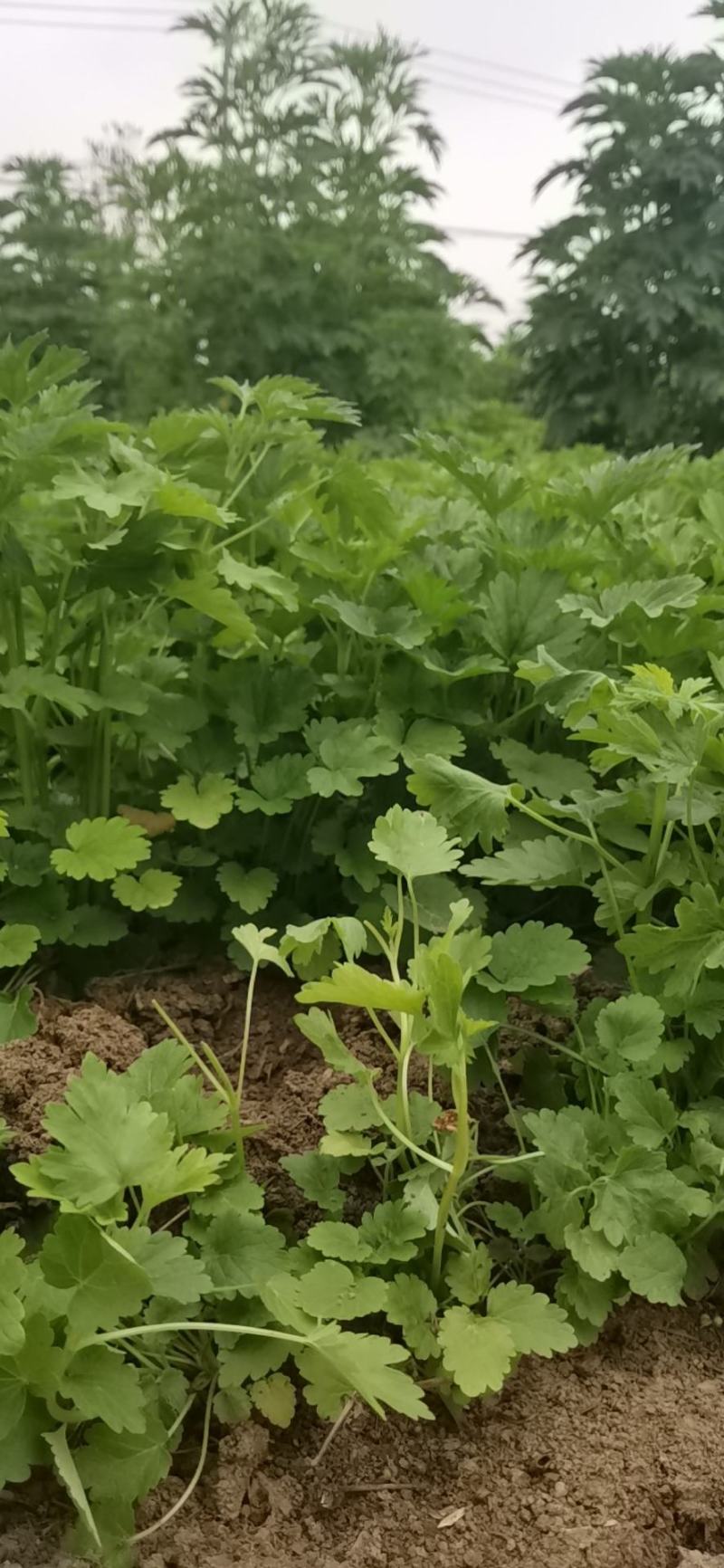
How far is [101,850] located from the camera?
1.00m

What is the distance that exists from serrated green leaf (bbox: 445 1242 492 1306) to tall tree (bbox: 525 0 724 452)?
16.8 ft

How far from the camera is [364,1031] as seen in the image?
100cm

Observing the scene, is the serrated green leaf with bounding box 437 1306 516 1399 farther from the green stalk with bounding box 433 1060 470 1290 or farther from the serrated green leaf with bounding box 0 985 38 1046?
the serrated green leaf with bounding box 0 985 38 1046

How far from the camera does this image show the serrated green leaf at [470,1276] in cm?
76

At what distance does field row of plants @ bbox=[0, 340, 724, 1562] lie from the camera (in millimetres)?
682

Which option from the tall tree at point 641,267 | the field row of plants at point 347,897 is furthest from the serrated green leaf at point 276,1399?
→ the tall tree at point 641,267

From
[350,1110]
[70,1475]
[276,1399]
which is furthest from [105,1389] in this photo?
[350,1110]

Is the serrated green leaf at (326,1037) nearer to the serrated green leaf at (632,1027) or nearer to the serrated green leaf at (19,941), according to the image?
the serrated green leaf at (632,1027)

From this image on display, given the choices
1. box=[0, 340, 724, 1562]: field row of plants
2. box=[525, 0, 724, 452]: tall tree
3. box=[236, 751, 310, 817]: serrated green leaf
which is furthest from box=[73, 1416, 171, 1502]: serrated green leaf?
box=[525, 0, 724, 452]: tall tree

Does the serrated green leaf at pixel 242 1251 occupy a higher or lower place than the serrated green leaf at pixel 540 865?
lower

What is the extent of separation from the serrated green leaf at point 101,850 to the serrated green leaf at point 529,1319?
479 mm

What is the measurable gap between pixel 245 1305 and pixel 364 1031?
0.96 ft

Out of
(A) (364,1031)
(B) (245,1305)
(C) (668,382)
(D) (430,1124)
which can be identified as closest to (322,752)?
(A) (364,1031)

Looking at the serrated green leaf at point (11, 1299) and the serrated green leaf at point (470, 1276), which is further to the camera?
the serrated green leaf at point (470, 1276)
